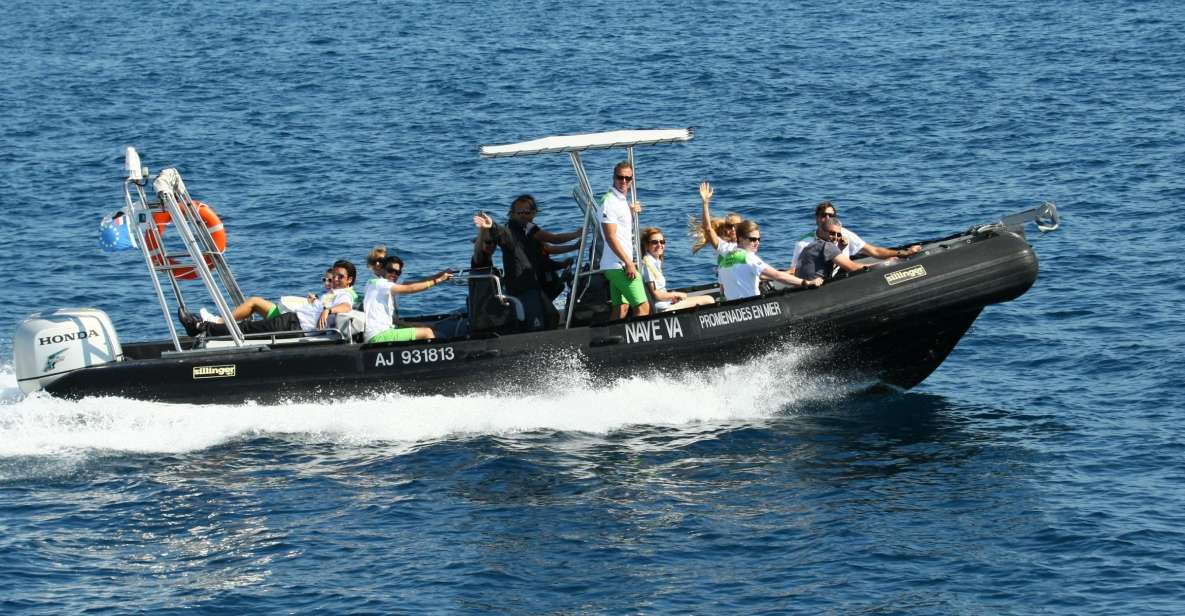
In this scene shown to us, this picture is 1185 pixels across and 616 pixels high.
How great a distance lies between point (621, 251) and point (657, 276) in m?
0.79

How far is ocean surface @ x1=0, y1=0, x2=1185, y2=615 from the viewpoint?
468 inches

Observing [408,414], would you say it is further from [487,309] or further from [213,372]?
[213,372]

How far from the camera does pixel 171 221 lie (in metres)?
15.2

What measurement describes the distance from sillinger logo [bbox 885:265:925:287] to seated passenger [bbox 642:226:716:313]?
1.76m

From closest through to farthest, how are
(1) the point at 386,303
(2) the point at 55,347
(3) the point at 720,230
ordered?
1. (2) the point at 55,347
2. (1) the point at 386,303
3. (3) the point at 720,230

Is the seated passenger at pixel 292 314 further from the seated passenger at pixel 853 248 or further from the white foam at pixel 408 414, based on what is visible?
the seated passenger at pixel 853 248

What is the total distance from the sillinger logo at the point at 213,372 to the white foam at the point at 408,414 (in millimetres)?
280

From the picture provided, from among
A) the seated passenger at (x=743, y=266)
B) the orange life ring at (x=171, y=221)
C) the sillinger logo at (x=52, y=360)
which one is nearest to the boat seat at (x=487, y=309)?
the seated passenger at (x=743, y=266)

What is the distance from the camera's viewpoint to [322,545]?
40.5 ft

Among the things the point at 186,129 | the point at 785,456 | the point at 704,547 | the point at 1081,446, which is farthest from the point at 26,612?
the point at 186,129

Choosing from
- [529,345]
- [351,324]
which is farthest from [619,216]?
[351,324]

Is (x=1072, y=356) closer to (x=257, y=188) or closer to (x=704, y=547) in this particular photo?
(x=704, y=547)

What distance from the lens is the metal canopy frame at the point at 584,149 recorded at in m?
14.6

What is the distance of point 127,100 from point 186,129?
349 centimetres
